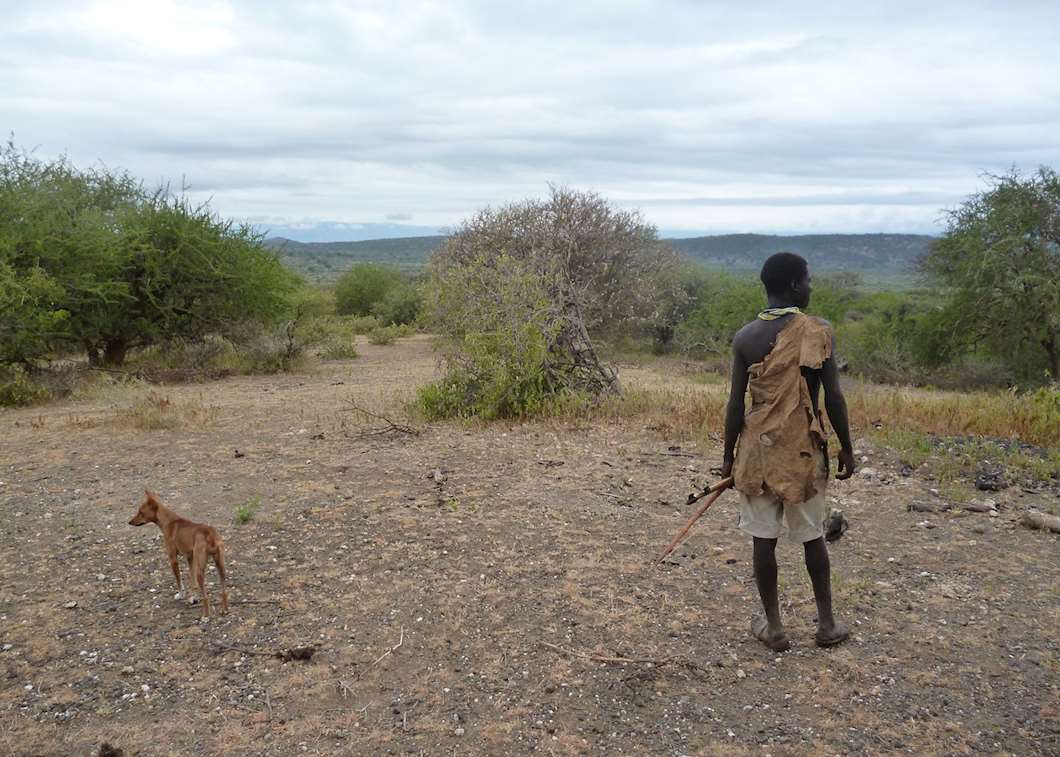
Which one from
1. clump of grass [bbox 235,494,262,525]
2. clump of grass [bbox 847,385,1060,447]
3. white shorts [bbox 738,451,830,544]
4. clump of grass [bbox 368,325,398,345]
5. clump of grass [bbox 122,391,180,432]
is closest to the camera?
white shorts [bbox 738,451,830,544]

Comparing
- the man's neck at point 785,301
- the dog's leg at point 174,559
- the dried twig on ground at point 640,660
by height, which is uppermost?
the man's neck at point 785,301

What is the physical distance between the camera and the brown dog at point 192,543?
3900 mm

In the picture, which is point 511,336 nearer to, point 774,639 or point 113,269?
point 774,639

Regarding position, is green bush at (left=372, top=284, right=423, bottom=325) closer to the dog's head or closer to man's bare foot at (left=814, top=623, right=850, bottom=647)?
the dog's head

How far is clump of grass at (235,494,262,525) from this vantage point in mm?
5316

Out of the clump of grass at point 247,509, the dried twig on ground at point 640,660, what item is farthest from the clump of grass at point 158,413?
the dried twig on ground at point 640,660

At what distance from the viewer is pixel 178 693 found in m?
3.30

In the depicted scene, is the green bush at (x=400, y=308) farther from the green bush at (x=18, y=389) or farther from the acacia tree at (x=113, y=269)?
the green bush at (x=18, y=389)

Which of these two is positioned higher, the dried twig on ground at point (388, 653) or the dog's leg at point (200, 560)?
the dog's leg at point (200, 560)

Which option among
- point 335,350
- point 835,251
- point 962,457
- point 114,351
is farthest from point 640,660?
point 835,251

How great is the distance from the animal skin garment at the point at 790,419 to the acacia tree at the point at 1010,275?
605 inches

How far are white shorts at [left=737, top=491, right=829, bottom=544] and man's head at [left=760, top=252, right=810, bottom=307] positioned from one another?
0.84 meters

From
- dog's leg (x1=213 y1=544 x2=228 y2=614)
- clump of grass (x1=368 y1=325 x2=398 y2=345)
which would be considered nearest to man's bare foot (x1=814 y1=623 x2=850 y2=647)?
dog's leg (x1=213 y1=544 x2=228 y2=614)

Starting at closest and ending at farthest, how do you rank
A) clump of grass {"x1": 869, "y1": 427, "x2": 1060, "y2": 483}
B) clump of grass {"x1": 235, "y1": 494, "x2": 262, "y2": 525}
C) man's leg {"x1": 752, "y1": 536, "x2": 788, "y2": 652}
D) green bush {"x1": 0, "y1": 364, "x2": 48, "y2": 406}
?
man's leg {"x1": 752, "y1": 536, "x2": 788, "y2": 652} → clump of grass {"x1": 235, "y1": 494, "x2": 262, "y2": 525} → clump of grass {"x1": 869, "y1": 427, "x2": 1060, "y2": 483} → green bush {"x1": 0, "y1": 364, "x2": 48, "y2": 406}
